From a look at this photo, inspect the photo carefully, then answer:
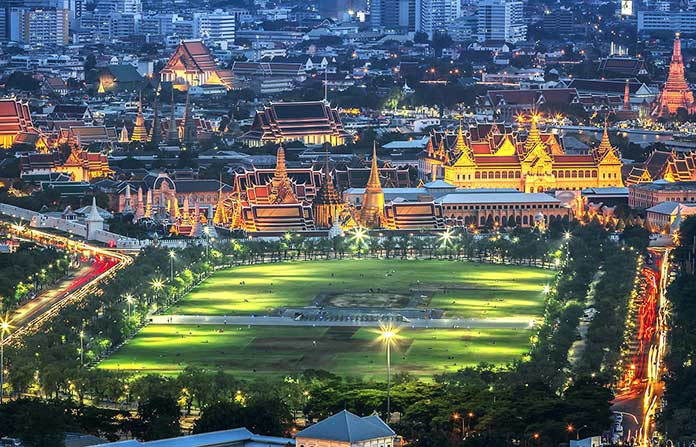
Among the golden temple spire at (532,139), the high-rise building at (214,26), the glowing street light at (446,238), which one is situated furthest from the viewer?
the high-rise building at (214,26)

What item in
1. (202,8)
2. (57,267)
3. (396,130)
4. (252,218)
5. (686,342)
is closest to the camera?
(686,342)

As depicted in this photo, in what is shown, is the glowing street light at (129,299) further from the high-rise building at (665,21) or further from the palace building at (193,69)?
the high-rise building at (665,21)

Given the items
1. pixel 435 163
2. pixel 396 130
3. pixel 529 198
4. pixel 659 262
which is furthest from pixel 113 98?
pixel 659 262

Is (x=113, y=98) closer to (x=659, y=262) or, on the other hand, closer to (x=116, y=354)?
(x=659, y=262)

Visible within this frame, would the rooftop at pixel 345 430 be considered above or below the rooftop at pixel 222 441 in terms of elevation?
above

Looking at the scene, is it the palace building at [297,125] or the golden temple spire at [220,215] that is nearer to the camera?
the golden temple spire at [220,215]

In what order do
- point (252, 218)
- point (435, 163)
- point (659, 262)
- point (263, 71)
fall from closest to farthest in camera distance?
point (659, 262), point (252, 218), point (435, 163), point (263, 71)

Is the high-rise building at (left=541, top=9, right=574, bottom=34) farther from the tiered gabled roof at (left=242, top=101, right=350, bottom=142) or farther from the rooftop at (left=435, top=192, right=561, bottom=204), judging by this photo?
the rooftop at (left=435, top=192, right=561, bottom=204)

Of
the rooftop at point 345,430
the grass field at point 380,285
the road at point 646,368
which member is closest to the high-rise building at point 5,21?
the grass field at point 380,285
